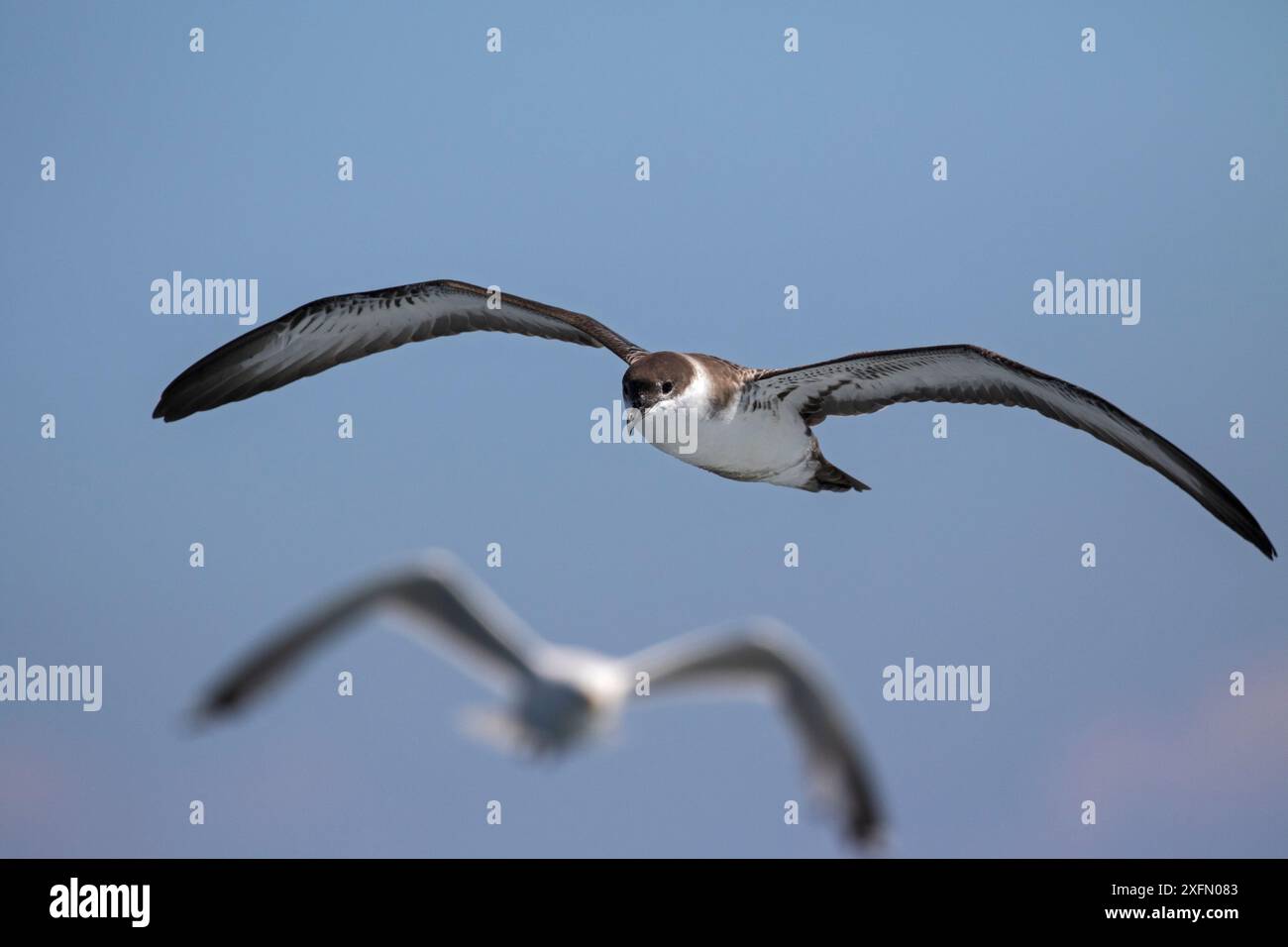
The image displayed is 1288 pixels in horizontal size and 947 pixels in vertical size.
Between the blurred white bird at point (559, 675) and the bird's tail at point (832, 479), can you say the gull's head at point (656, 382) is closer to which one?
the bird's tail at point (832, 479)

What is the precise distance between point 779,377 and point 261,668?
9254mm

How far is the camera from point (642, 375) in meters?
16.2

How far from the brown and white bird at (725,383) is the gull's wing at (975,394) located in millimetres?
18

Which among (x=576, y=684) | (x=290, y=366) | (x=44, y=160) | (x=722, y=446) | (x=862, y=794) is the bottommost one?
(x=862, y=794)

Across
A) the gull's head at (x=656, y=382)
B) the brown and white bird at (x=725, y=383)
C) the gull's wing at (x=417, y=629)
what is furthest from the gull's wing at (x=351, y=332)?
the gull's wing at (x=417, y=629)

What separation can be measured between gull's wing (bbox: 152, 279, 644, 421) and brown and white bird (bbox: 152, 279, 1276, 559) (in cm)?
2

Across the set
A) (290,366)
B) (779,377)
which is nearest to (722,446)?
(779,377)

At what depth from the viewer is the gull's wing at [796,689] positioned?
978 centimetres

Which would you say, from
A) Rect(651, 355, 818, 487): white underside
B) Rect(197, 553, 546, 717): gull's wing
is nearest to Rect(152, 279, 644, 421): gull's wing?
Rect(651, 355, 818, 487): white underside

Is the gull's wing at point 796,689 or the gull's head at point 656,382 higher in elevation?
the gull's head at point 656,382

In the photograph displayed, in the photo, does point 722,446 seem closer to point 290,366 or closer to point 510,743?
point 290,366

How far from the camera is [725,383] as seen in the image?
17.2 metres

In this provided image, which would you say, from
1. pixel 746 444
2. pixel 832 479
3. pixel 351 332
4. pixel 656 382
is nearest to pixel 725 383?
pixel 746 444

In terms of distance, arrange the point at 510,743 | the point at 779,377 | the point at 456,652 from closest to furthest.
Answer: the point at 510,743
the point at 456,652
the point at 779,377
